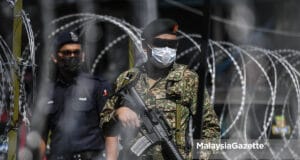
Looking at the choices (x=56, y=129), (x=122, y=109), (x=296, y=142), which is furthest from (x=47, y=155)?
(x=296, y=142)

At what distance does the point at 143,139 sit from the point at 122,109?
213 mm

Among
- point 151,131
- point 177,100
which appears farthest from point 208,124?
point 151,131

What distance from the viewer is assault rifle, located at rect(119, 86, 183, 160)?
3727 millimetres

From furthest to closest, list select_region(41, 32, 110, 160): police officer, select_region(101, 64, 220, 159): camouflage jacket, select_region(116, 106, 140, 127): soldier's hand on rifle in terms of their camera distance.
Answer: select_region(41, 32, 110, 160): police officer, select_region(101, 64, 220, 159): camouflage jacket, select_region(116, 106, 140, 127): soldier's hand on rifle

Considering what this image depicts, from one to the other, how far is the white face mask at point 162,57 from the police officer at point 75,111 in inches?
23.2

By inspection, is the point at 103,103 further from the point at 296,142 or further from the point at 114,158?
the point at 296,142

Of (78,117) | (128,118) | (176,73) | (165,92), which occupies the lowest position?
(78,117)

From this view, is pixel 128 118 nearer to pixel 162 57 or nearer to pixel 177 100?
pixel 177 100

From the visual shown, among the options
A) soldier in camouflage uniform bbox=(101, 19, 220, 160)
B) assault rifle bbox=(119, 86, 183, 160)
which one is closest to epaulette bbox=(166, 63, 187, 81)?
soldier in camouflage uniform bbox=(101, 19, 220, 160)

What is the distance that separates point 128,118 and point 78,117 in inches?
27.0

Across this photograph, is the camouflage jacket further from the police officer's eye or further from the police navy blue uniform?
the police officer's eye

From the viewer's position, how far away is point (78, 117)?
14.1ft

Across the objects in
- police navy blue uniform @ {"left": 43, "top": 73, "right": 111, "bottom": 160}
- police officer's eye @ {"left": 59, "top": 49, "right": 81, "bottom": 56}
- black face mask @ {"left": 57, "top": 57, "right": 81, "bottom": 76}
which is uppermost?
police officer's eye @ {"left": 59, "top": 49, "right": 81, "bottom": 56}

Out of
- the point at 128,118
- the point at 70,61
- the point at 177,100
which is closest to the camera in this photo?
the point at 128,118
